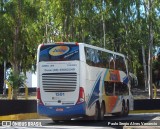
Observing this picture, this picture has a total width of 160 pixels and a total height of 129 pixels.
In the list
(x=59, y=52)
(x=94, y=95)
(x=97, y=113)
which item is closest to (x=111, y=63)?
(x=94, y=95)

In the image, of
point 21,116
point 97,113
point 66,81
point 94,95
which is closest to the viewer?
point 66,81

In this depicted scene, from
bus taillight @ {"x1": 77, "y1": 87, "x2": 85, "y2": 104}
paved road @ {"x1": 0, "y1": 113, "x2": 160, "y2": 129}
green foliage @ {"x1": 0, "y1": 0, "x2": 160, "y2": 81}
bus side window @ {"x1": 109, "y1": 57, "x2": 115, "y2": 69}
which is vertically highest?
green foliage @ {"x1": 0, "y1": 0, "x2": 160, "y2": 81}

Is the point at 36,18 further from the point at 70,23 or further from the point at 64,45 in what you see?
the point at 64,45

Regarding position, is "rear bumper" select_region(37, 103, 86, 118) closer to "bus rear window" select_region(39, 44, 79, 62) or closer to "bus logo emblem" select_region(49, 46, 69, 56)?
"bus rear window" select_region(39, 44, 79, 62)

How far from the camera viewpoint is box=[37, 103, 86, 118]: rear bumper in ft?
74.7

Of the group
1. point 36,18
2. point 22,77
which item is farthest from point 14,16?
point 22,77

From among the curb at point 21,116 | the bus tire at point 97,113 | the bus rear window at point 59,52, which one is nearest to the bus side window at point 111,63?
the bus tire at point 97,113

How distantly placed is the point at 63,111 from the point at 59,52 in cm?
301

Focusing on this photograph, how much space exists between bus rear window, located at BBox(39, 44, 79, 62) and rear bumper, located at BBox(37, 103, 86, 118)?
7.98ft

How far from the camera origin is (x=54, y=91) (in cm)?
2320

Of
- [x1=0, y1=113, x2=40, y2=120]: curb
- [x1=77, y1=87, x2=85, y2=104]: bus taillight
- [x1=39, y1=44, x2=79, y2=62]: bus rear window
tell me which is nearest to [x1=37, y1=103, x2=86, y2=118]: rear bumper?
[x1=77, y1=87, x2=85, y2=104]: bus taillight

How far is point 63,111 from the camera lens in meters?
22.9

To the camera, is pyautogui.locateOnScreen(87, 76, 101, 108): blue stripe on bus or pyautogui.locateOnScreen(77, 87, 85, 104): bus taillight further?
pyautogui.locateOnScreen(87, 76, 101, 108): blue stripe on bus

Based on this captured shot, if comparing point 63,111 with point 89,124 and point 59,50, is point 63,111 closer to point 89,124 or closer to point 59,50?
point 89,124
